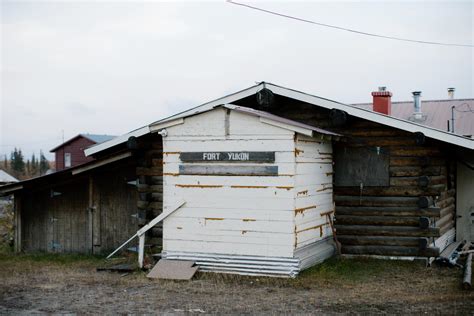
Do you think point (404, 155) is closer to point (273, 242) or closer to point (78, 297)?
point (273, 242)

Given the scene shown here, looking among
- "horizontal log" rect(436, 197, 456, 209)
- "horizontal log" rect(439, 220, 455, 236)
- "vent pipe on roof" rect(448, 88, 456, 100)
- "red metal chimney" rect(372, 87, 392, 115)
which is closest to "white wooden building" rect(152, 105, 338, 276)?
"horizontal log" rect(436, 197, 456, 209)

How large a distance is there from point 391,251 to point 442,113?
363 inches

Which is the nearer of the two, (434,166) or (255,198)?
(255,198)

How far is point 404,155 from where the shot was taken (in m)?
14.2

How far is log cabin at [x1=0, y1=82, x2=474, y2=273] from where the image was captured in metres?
13.4

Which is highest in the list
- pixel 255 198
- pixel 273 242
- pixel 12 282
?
A: pixel 255 198

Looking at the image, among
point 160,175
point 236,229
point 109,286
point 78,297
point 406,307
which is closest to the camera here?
point 406,307

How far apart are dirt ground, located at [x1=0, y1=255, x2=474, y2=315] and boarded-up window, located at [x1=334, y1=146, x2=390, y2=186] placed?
1838 millimetres

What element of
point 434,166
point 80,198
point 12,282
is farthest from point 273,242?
point 80,198

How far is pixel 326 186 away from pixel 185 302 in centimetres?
507

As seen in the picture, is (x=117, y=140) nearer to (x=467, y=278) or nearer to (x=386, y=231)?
(x=386, y=231)

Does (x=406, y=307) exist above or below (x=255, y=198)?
below

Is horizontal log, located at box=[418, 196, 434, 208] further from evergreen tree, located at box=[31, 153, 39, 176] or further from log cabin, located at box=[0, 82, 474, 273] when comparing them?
evergreen tree, located at box=[31, 153, 39, 176]

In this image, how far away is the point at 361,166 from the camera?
14586mm
